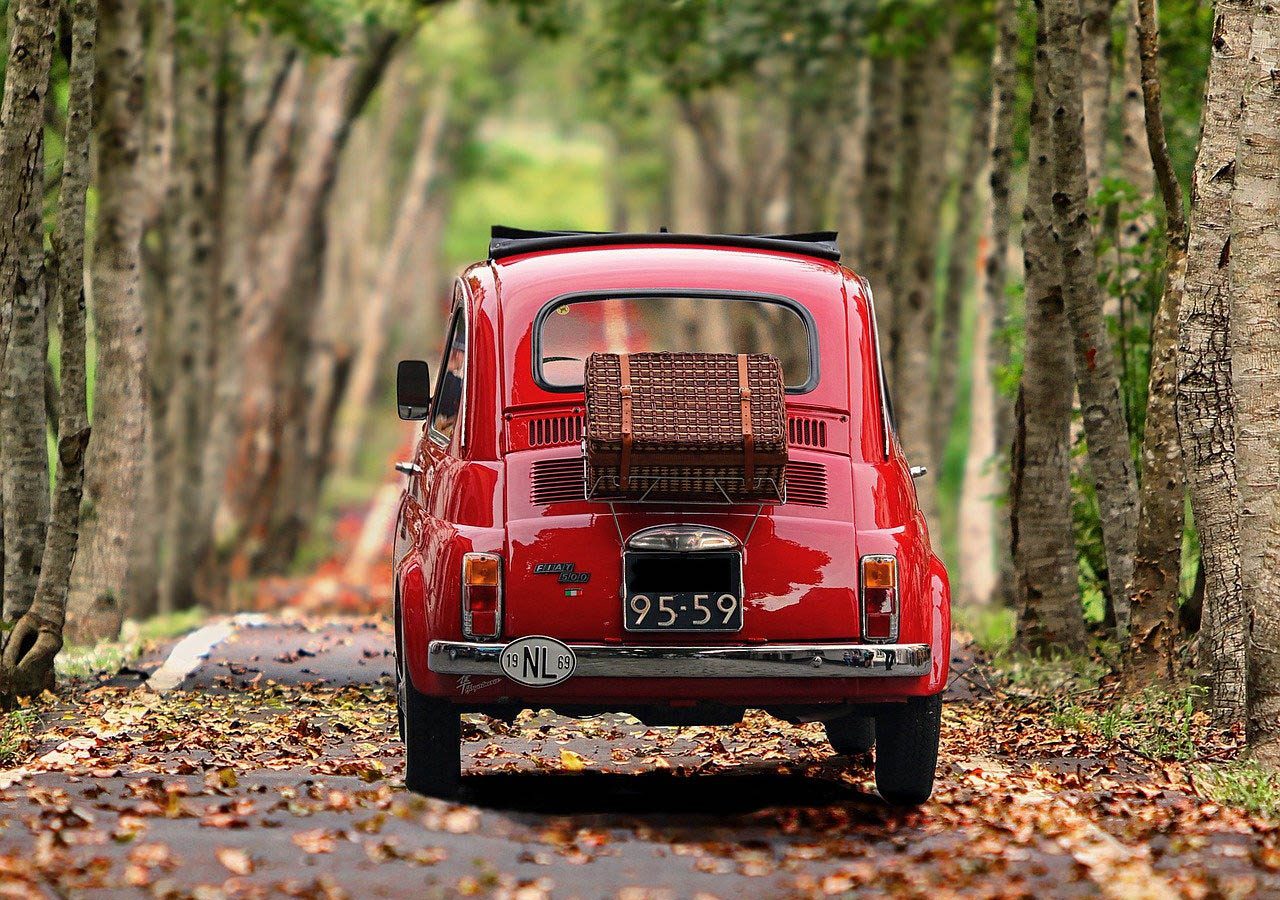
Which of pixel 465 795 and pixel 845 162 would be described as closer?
pixel 465 795

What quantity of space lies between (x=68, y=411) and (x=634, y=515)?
17.0 feet

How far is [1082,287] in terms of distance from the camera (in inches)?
486

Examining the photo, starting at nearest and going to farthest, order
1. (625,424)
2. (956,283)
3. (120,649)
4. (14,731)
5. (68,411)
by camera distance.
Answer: (625,424) → (14,731) → (68,411) → (120,649) → (956,283)

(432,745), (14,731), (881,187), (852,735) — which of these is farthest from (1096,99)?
(432,745)

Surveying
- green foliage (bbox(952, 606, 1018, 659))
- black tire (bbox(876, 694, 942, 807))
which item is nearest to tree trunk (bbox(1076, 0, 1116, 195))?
green foliage (bbox(952, 606, 1018, 659))

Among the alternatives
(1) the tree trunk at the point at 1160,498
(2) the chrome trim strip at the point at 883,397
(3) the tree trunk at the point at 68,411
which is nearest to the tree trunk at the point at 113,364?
(3) the tree trunk at the point at 68,411

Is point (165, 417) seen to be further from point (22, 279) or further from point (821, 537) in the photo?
point (821, 537)

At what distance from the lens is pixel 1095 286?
1237 centimetres

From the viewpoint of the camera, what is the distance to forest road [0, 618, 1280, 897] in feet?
22.4

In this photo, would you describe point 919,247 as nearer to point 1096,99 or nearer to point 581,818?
point 1096,99

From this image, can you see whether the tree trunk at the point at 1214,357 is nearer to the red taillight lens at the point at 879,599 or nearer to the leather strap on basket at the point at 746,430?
the red taillight lens at the point at 879,599

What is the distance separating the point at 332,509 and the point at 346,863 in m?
42.3

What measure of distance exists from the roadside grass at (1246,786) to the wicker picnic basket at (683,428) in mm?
2212

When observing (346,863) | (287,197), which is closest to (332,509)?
(287,197)
